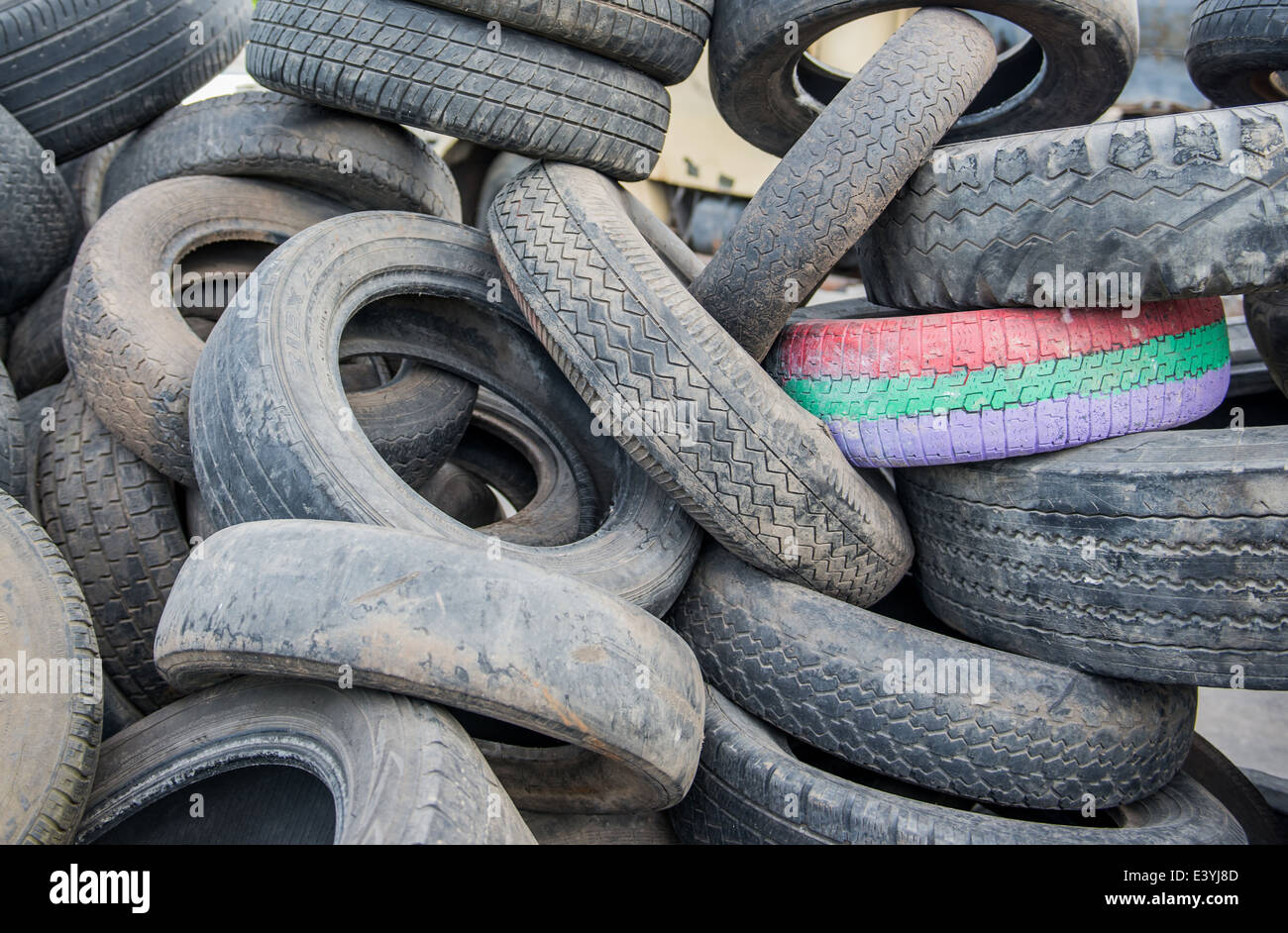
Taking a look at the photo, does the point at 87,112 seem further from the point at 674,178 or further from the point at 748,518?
the point at 674,178

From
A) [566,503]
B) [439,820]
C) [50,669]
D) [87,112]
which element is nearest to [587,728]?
[439,820]

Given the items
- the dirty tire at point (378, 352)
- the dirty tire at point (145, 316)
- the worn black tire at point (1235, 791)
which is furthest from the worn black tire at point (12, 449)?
the worn black tire at point (1235, 791)

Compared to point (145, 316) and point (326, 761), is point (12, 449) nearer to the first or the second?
point (145, 316)

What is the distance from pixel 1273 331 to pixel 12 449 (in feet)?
10.7

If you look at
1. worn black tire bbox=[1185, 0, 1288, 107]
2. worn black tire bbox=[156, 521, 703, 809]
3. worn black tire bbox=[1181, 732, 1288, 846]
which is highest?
worn black tire bbox=[1185, 0, 1288, 107]

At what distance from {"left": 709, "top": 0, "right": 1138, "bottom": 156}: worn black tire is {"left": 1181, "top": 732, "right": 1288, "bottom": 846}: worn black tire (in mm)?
1955

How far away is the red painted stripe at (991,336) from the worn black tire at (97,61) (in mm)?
2298

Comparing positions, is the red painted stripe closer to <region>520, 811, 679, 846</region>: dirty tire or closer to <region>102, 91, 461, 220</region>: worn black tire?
<region>520, 811, 679, 846</region>: dirty tire

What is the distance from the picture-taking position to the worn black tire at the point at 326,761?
1459 mm

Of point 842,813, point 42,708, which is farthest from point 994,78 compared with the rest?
point 42,708

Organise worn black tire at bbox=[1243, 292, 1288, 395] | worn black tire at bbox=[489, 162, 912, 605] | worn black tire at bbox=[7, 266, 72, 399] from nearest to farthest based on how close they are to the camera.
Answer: worn black tire at bbox=[489, 162, 912, 605] → worn black tire at bbox=[1243, 292, 1288, 395] → worn black tire at bbox=[7, 266, 72, 399]

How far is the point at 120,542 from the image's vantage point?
7.70 feet

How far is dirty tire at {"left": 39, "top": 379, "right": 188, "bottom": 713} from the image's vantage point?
2.32m

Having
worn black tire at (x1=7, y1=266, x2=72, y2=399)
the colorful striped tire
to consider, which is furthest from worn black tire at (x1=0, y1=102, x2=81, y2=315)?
the colorful striped tire
